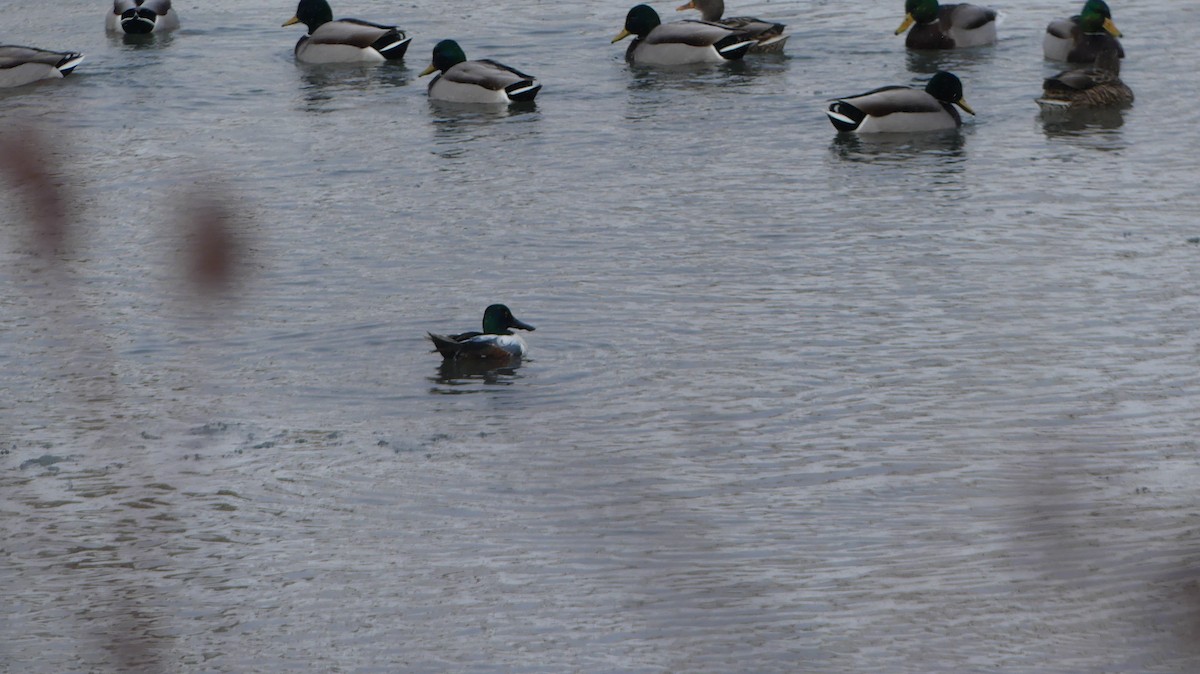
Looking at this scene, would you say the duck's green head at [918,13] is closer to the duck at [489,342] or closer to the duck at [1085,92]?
the duck at [1085,92]

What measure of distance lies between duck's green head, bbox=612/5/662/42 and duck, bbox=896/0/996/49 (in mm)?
3033

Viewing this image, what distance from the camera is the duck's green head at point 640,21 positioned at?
22328 millimetres

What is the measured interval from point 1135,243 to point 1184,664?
7.21m

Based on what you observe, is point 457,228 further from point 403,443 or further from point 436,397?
point 403,443

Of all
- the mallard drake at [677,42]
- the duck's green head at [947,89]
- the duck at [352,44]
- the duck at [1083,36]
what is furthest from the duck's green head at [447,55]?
the duck at [1083,36]

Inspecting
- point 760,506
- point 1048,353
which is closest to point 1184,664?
point 760,506

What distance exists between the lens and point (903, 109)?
18.3 m

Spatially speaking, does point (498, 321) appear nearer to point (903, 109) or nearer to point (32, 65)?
point (903, 109)

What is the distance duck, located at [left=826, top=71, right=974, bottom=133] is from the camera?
17875mm

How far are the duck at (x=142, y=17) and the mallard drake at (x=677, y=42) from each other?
6.29 metres

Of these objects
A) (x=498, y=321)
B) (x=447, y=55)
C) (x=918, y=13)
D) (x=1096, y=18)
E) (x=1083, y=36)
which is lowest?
(x=447, y=55)

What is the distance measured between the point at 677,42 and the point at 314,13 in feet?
16.2

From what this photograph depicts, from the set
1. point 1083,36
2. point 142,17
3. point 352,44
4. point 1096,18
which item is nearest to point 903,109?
point 1083,36

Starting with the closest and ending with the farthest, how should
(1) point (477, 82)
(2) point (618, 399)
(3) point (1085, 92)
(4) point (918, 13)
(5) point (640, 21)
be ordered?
(2) point (618, 399)
(3) point (1085, 92)
(1) point (477, 82)
(4) point (918, 13)
(5) point (640, 21)
